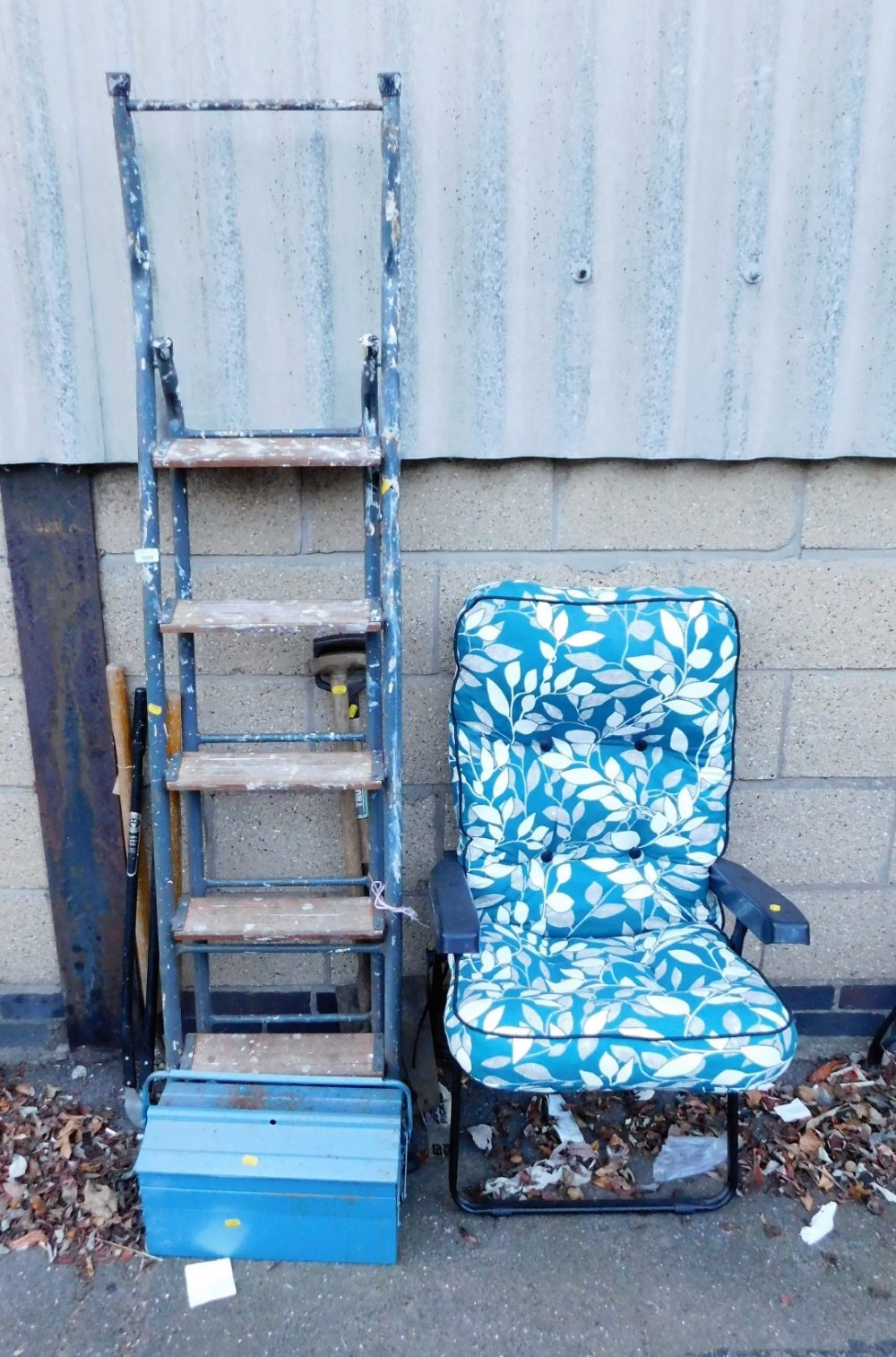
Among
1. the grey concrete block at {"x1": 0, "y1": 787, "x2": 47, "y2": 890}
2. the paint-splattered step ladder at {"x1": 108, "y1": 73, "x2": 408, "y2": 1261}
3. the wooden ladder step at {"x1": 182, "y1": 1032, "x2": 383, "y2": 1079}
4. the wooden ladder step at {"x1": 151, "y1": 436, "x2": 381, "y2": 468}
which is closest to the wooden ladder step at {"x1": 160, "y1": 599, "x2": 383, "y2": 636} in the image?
the paint-splattered step ladder at {"x1": 108, "y1": 73, "x2": 408, "y2": 1261}

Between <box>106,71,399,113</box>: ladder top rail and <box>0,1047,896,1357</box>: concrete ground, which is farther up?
<box>106,71,399,113</box>: ladder top rail

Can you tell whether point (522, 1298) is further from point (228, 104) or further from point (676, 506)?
point (228, 104)

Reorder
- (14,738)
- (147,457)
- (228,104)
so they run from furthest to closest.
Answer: (14,738) < (147,457) < (228,104)

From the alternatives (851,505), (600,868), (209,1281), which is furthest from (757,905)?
(209,1281)

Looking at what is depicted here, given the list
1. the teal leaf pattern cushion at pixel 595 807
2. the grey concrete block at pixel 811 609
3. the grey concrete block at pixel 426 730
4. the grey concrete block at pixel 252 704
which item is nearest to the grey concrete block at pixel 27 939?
the grey concrete block at pixel 252 704

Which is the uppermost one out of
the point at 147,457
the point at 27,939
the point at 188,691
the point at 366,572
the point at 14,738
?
the point at 147,457

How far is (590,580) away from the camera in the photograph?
201 centimetres

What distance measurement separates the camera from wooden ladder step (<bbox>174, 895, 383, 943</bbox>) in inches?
68.0

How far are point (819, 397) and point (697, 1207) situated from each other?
5.46 ft

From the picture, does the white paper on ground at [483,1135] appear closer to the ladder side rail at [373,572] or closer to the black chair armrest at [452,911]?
the ladder side rail at [373,572]

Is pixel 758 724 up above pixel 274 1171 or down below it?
above

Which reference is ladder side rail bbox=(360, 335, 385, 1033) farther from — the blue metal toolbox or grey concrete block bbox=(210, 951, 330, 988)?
grey concrete block bbox=(210, 951, 330, 988)

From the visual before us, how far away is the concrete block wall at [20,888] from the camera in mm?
1995

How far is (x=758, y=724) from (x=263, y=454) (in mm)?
1257
